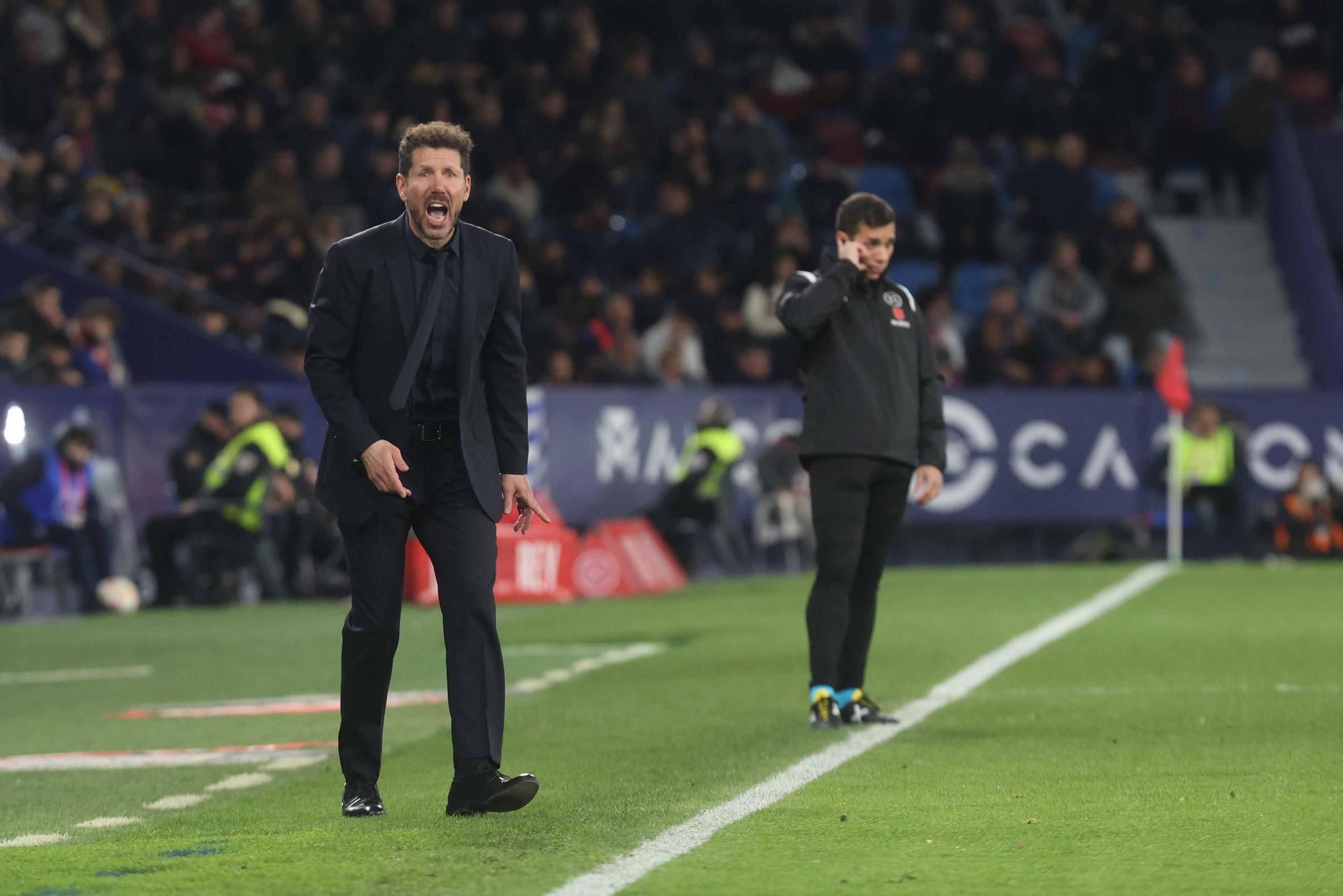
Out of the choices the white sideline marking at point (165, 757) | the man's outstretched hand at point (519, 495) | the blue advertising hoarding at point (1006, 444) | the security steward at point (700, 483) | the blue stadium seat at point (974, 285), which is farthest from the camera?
the blue stadium seat at point (974, 285)

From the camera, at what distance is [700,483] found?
2102 centimetres

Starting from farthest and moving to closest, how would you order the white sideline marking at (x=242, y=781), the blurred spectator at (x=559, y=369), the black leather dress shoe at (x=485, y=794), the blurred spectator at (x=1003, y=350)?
the blurred spectator at (x=1003, y=350), the blurred spectator at (x=559, y=369), the white sideline marking at (x=242, y=781), the black leather dress shoe at (x=485, y=794)

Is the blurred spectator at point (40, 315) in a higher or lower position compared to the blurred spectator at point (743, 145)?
lower

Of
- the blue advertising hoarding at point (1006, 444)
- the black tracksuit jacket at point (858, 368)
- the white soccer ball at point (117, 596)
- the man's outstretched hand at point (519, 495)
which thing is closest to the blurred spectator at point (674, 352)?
the blue advertising hoarding at point (1006, 444)

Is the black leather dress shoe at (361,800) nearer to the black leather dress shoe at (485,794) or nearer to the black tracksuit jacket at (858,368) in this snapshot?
the black leather dress shoe at (485,794)

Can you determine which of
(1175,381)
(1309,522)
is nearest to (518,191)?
(1175,381)

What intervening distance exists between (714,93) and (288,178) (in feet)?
18.0

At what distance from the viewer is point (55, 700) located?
38.9ft

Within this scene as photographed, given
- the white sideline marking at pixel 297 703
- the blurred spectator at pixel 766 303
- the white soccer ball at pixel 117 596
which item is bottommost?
the white sideline marking at pixel 297 703

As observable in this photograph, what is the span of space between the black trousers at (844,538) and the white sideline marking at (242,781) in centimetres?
215

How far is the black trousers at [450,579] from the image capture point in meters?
6.61

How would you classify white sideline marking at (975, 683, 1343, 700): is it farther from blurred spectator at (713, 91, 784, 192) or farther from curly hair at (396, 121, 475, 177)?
blurred spectator at (713, 91, 784, 192)

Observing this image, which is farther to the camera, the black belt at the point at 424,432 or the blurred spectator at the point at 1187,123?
the blurred spectator at the point at 1187,123

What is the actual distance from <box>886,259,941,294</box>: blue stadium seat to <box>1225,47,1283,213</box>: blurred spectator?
434 centimetres
